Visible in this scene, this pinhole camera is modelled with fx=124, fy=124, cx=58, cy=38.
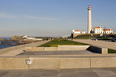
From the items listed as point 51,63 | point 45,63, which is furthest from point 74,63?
point 45,63

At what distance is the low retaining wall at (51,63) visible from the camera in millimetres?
6184

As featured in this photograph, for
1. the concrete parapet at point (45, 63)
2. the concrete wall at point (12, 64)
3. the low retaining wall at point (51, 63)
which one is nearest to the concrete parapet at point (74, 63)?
the low retaining wall at point (51, 63)

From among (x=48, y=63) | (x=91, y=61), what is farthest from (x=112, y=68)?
(x=48, y=63)

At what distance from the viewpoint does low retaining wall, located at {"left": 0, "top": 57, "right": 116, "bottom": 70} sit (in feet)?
20.3

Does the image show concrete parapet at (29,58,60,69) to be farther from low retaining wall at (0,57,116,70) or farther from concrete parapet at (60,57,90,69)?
concrete parapet at (60,57,90,69)

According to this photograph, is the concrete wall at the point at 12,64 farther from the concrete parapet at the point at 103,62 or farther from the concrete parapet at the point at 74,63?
the concrete parapet at the point at 103,62

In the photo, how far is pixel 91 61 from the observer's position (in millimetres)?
6277

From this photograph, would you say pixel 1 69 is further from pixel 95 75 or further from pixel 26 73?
pixel 95 75

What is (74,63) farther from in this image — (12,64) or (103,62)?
(12,64)

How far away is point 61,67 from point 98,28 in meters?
136

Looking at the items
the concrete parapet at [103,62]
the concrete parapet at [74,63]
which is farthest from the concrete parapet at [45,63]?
the concrete parapet at [103,62]

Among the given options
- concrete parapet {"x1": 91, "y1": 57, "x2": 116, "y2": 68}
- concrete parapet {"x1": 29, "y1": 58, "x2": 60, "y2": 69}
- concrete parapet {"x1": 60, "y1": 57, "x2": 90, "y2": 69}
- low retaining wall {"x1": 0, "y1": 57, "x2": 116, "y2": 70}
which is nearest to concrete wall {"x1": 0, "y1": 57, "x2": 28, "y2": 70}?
low retaining wall {"x1": 0, "y1": 57, "x2": 116, "y2": 70}

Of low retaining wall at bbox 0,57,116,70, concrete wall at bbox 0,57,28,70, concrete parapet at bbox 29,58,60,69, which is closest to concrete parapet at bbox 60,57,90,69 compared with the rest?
low retaining wall at bbox 0,57,116,70

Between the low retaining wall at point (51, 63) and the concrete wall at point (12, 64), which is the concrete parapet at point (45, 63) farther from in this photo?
the concrete wall at point (12, 64)
